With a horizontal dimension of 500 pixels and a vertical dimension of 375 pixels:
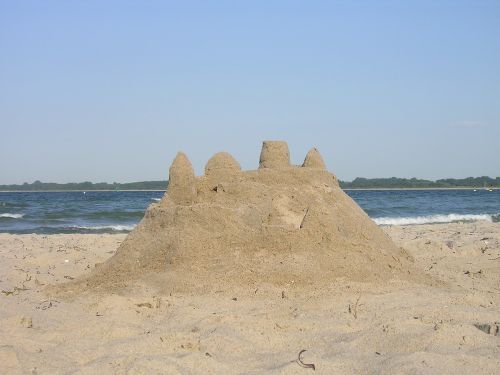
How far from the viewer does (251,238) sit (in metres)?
5.10

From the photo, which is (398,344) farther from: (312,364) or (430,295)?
(430,295)

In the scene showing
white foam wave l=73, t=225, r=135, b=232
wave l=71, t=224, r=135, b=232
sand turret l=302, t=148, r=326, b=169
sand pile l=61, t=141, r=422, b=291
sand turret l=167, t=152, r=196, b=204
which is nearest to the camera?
sand pile l=61, t=141, r=422, b=291

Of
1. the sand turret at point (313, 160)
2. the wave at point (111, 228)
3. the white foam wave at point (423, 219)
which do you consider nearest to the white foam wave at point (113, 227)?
the wave at point (111, 228)

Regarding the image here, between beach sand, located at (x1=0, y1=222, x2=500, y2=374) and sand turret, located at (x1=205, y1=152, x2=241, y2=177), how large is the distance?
4.95ft

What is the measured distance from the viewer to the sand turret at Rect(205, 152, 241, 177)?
5.91 meters

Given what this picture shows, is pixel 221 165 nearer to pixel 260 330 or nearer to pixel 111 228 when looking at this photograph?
pixel 260 330

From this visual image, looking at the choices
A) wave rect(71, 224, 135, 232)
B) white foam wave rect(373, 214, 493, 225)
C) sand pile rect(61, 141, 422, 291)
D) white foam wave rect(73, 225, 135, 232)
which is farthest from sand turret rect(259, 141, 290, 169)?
→ white foam wave rect(373, 214, 493, 225)

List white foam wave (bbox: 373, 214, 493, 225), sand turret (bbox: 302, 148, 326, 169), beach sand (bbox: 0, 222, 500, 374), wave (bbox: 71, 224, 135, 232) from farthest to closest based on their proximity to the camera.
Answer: white foam wave (bbox: 373, 214, 493, 225) → wave (bbox: 71, 224, 135, 232) → sand turret (bbox: 302, 148, 326, 169) → beach sand (bbox: 0, 222, 500, 374)

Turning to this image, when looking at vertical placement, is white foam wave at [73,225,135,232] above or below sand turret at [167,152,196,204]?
below

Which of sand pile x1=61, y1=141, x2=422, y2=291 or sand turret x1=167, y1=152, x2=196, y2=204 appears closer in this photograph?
sand pile x1=61, y1=141, x2=422, y2=291

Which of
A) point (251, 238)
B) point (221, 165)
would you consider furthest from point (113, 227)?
point (251, 238)

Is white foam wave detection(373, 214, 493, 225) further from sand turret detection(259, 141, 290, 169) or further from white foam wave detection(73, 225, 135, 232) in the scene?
sand turret detection(259, 141, 290, 169)

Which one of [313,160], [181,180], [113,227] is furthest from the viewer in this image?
[113,227]

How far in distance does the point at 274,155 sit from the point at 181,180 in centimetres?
100
